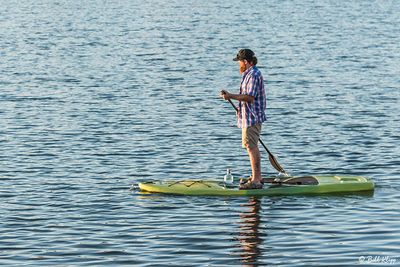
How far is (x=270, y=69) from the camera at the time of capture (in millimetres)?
47156

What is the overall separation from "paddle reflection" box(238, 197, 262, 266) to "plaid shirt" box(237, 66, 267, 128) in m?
1.44

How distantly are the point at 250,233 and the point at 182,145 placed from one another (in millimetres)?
9497

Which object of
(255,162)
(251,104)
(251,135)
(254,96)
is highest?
(254,96)

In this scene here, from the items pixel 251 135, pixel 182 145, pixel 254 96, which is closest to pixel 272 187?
pixel 251 135

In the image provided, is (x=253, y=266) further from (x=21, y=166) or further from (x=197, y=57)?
(x=197, y=57)

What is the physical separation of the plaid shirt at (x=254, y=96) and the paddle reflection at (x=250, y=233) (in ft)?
4.71

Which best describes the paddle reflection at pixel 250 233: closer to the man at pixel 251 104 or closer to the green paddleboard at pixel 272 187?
the green paddleboard at pixel 272 187

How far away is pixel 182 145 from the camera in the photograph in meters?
28.7

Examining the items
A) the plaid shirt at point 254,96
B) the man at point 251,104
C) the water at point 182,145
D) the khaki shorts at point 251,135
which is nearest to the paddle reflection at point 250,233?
the water at point 182,145

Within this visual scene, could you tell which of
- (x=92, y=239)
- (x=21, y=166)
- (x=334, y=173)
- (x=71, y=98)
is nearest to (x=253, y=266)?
(x=92, y=239)

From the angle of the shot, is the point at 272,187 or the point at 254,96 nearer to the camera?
the point at 254,96

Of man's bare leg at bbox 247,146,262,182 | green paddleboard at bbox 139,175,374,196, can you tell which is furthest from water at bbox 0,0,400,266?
man's bare leg at bbox 247,146,262,182

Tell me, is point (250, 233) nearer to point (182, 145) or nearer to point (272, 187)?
point (272, 187)

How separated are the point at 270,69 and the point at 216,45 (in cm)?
1284
